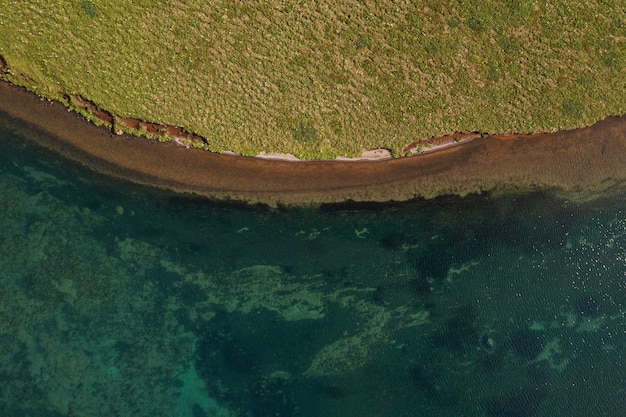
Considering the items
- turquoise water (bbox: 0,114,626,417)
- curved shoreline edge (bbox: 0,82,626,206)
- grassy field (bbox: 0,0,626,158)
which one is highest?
grassy field (bbox: 0,0,626,158)

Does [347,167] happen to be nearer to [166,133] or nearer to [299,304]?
[299,304]

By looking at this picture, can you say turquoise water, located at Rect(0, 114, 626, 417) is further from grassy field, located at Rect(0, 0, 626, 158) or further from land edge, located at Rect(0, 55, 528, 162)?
grassy field, located at Rect(0, 0, 626, 158)

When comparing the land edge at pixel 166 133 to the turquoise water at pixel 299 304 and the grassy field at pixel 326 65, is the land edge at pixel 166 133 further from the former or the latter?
the turquoise water at pixel 299 304

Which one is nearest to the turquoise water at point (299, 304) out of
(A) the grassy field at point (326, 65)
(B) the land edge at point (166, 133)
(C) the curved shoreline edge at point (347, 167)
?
(C) the curved shoreline edge at point (347, 167)

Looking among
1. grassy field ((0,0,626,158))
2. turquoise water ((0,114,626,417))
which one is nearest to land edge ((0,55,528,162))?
grassy field ((0,0,626,158))

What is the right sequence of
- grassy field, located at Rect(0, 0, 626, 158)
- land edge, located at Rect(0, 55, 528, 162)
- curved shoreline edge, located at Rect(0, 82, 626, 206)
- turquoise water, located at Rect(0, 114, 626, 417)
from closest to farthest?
grassy field, located at Rect(0, 0, 626, 158)
land edge, located at Rect(0, 55, 528, 162)
curved shoreline edge, located at Rect(0, 82, 626, 206)
turquoise water, located at Rect(0, 114, 626, 417)
